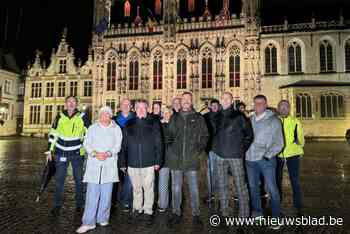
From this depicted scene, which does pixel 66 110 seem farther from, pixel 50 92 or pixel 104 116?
pixel 50 92

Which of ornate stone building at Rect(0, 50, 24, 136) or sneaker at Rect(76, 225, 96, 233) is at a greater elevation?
ornate stone building at Rect(0, 50, 24, 136)

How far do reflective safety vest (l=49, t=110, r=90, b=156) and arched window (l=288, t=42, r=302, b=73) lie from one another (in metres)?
31.1

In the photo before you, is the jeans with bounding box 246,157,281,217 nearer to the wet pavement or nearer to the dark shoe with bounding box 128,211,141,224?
the wet pavement

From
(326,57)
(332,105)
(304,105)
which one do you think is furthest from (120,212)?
→ (326,57)

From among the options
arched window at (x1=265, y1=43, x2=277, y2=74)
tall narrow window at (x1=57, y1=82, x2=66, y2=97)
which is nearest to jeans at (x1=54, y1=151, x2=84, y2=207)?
arched window at (x1=265, y1=43, x2=277, y2=74)

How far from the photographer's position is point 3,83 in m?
40.8

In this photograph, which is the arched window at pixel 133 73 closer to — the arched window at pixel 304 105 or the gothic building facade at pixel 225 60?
the gothic building facade at pixel 225 60

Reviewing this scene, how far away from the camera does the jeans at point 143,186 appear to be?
18.7 feet

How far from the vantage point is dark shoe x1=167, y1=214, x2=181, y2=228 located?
17.1ft

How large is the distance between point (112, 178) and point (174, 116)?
1675 mm

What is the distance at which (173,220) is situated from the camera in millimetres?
5406

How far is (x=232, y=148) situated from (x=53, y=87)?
39.9m

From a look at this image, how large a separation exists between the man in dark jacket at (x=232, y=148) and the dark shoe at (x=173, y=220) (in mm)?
887

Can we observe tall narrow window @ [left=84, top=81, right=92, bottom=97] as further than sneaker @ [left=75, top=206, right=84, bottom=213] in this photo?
Yes
